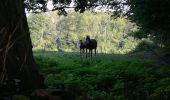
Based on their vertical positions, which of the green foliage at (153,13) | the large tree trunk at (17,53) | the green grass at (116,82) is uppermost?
the green foliage at (153,13)

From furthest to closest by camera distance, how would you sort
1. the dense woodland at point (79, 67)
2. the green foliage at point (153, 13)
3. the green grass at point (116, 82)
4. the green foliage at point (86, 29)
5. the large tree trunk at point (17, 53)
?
the green foliage at point (86, 29), the green foliage at point (153, 13), the green grass at point (116, 82), the large tree trunk at point (17, 53), the dense woodland at point (79, 67)

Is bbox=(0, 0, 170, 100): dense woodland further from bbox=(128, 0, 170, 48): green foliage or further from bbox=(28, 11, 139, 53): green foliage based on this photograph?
bbox=(28, 11, 139, 53): green foliage

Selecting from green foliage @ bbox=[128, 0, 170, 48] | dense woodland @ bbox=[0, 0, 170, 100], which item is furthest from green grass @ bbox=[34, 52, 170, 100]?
green foliage @ bbox=[128, 0, 170, 48]

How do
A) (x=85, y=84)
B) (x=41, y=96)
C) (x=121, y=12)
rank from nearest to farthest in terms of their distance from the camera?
1. (x=41, y=96)
2. (x=85, y=84)
3. (x=121, y=12)

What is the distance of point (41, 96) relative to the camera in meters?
5.43

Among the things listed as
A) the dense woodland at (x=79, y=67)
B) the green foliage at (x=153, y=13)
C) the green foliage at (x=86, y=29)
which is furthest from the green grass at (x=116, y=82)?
the green foliage at (x=86, y=29)

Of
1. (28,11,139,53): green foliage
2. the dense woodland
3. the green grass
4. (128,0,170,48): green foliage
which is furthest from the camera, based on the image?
(28,11,139,53): green foliage

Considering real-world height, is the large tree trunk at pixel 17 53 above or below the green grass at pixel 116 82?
above

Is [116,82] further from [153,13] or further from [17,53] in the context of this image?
[153,13]

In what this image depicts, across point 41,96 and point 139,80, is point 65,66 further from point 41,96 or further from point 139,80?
point 41,96

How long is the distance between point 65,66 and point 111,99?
26.2 ft

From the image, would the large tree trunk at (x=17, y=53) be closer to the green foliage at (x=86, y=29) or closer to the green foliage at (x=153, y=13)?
the green foliage at (x=153, y=13)

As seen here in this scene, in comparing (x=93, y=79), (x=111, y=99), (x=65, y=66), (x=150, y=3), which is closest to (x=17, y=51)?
(x=111, y=99)

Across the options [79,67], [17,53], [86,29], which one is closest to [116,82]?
[79,67]
